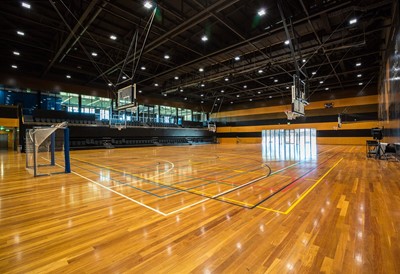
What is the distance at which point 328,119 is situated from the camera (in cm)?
2389

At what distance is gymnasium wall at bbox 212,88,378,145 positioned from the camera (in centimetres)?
2133

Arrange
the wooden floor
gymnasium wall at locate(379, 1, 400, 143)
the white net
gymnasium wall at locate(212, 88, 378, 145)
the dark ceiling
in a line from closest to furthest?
the wooden floor, the white net, gymnasium wall at locate(379, 1, 400, 143), the dark ceiling, gymnasium wall at locate(212, 88, 378, 145)

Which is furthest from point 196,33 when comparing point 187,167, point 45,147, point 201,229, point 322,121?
point 322,121

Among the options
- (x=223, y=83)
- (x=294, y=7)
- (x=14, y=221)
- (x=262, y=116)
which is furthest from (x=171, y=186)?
(x=262, y=116)

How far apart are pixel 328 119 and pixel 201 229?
27020 mm

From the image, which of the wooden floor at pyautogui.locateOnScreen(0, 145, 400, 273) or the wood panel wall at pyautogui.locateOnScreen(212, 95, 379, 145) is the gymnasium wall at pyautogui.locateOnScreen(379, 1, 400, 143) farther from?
the wood panel wall at pyautogui.locateOnScreen(212, 95, 379, 145)

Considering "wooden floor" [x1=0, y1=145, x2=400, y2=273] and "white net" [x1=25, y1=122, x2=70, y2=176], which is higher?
"white net" [x1=25, y1=122, x2=70, y2=176]

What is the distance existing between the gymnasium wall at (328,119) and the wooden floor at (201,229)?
21874 millimetres

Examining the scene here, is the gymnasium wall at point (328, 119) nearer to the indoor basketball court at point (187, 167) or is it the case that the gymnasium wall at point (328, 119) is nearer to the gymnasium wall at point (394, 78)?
the indoor basketball court at point (187, 167)

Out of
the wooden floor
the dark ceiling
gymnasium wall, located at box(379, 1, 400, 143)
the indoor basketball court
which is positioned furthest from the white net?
gymnasium wall, located at box(379, 1, 400, 143)

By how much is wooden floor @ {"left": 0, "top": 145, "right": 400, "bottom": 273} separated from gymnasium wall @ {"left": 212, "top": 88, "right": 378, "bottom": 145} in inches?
861

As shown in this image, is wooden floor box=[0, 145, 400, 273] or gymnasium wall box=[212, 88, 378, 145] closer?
wooden floor box=[0, 145, 400, 273]

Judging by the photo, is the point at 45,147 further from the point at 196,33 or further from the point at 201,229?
the point at 196,33

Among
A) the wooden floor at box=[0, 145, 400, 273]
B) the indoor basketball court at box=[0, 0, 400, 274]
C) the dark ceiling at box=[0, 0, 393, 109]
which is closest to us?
the wooden floor at box=[0, 145, 400, 273]
